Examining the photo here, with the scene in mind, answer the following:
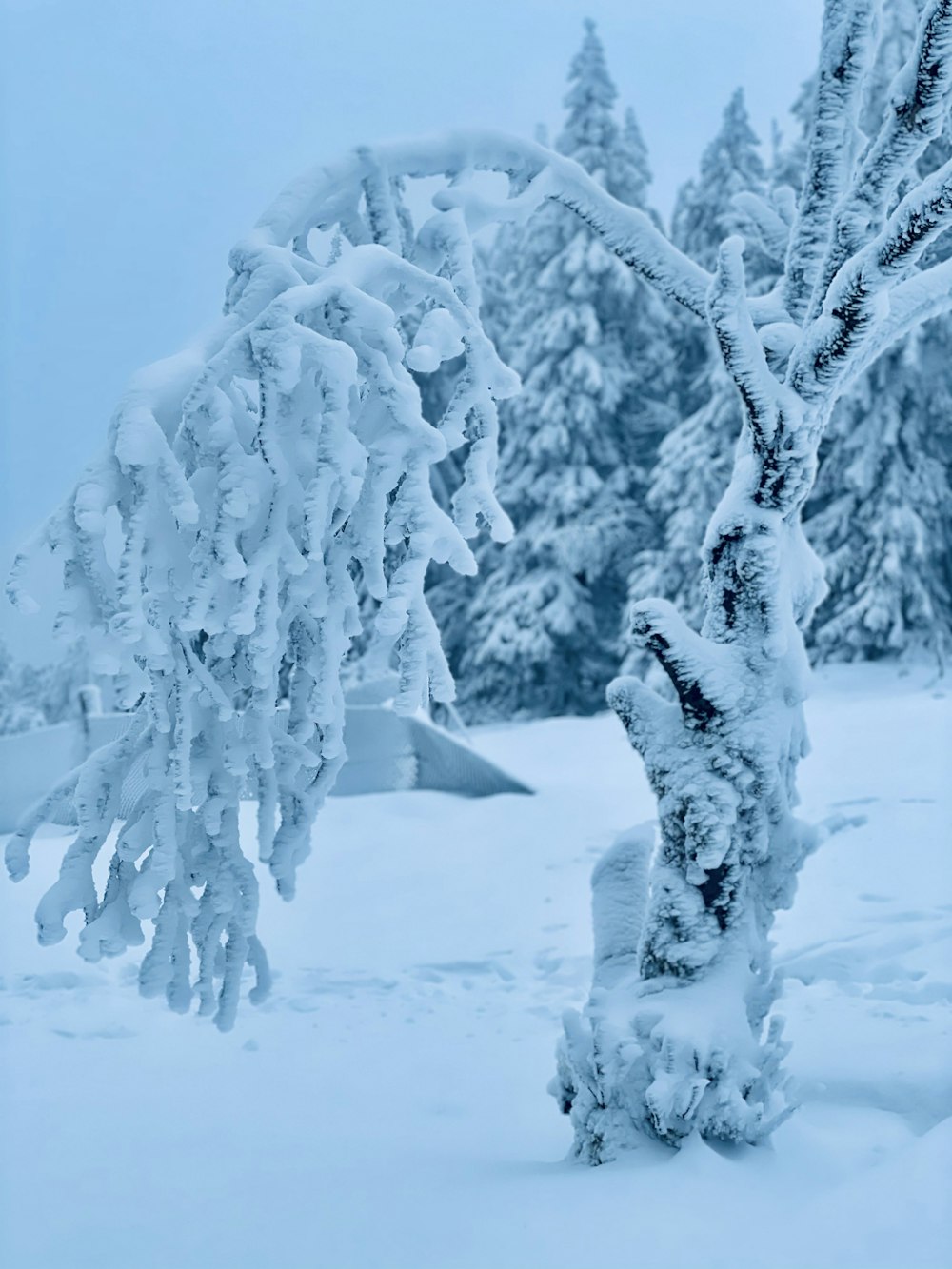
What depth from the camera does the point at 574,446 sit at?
19.6 m

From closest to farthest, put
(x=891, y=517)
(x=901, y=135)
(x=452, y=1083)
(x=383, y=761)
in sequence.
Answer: (x=901, y=135) < (x=452, y=1083) < (x=383, y=761) < (x=891, y=517)

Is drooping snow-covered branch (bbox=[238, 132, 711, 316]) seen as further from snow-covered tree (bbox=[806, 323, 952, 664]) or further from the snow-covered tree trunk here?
snow-covered tree (bbox=[806, 323, 952, 664])

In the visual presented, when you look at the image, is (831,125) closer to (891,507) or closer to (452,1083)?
(452,1083)

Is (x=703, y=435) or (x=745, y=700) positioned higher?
(x=703, y=435)

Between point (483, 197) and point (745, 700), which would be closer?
point (745, 700)

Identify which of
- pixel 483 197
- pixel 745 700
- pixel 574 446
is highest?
pixel 574 446

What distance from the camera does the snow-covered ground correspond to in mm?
2748

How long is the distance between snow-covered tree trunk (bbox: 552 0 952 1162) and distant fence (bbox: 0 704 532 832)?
6542 mm

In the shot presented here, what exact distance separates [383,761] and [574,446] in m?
10.6

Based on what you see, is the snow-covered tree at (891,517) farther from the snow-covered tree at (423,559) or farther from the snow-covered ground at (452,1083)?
the snow-covered tree at (423,559)

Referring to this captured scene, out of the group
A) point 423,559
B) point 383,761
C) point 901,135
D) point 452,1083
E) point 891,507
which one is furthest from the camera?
point 891,507

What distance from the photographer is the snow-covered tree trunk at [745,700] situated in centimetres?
324

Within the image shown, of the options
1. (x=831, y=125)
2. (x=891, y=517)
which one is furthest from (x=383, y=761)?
(x=891, y=517)

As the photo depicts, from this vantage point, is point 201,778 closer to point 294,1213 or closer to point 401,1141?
point 294,1213
